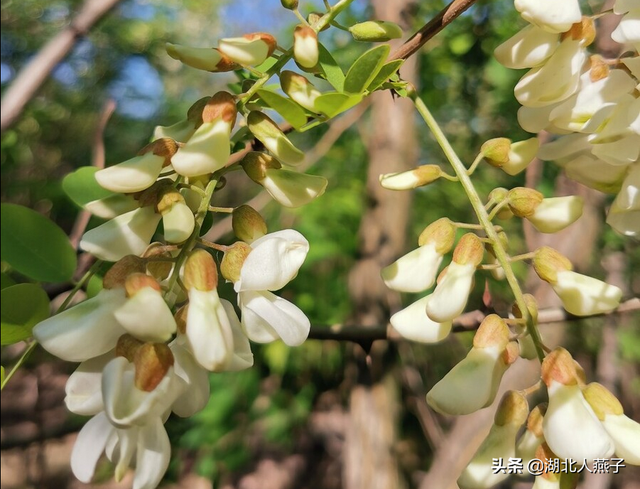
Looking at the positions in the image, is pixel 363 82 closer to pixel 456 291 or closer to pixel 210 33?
pixel 456 291

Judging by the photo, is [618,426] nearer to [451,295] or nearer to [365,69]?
[451,295]

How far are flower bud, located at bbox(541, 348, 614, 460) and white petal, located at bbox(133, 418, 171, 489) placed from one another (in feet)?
0.91

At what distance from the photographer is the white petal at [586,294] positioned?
1.53 ft

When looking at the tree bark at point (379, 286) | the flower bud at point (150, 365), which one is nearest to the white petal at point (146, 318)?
the flower bud at point (150, 365)

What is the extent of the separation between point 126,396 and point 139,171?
16 centimetres

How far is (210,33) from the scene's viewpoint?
16.3ft

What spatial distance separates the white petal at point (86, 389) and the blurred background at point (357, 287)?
43 cm

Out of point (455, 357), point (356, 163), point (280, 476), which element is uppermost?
point (356, 163)

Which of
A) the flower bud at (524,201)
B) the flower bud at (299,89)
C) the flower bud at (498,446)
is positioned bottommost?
the flower bud at (498,446)

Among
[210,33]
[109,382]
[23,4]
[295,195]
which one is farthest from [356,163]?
[210,33]

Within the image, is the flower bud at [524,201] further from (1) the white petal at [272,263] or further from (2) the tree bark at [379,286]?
(2) the tree bark at [379,286]

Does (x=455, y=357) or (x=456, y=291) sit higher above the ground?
(x=456, y=291)

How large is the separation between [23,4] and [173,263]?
2.72 metres

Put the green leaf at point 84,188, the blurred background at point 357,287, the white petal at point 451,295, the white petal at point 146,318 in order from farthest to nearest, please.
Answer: the blurred background at point 357,287 → the green leaf at point 84,188 → the white petal at point 451,295 → the white petal at point 146,318
